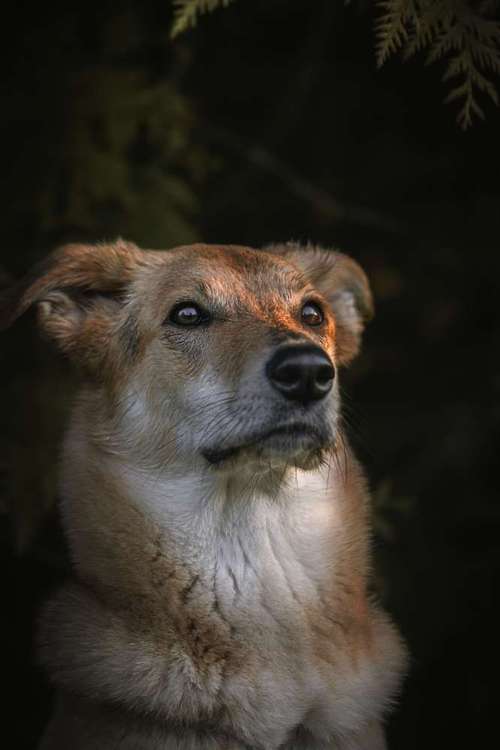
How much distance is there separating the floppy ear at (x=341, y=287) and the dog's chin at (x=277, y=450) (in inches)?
36.2

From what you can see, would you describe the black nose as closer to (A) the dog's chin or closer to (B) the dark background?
(A) the dog's chin

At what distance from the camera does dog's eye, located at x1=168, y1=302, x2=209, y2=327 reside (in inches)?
139

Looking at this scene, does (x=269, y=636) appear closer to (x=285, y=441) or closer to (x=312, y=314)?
(x=285, y=441)

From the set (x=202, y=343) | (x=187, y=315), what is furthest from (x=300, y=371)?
(x=187, y=315)

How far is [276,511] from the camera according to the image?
347cm

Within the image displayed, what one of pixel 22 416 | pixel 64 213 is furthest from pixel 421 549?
pixel 64 213

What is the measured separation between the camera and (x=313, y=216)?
7.05m

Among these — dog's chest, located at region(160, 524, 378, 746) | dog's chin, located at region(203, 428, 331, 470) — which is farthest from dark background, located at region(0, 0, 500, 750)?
dog's chin, located at region(203, 428, 331, 470)

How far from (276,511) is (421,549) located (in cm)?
333

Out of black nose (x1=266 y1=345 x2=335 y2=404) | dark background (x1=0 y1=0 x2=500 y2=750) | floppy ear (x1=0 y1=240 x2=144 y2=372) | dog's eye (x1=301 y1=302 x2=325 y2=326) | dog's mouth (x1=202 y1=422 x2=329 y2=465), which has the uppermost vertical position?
black nose (x1=266 y1=345 x2=335 y2=404)

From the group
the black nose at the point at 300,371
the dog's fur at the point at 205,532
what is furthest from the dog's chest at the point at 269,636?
the black nose at the point at 300,371

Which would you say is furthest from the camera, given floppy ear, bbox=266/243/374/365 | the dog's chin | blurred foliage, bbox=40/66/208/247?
blurred foliage, bbox=40/66/208/247

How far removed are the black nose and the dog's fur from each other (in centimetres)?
5

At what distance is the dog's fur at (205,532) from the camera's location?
3125 mm
